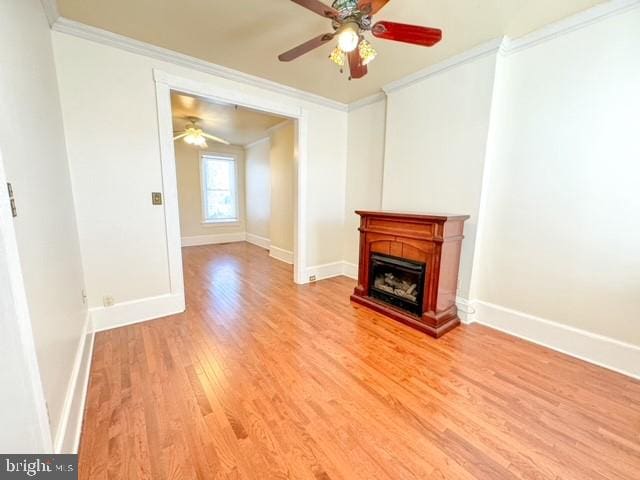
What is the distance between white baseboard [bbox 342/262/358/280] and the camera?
157 inches

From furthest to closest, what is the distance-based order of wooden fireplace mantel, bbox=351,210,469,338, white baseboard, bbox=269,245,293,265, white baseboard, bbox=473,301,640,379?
white baseboard, bbox=269,245,293,265
wooden fireplace mantel, bbox=351,210,469,338
white baseboard, bbox=473,301,640,379

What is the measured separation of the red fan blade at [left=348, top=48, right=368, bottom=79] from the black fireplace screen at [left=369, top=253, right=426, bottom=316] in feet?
5.62

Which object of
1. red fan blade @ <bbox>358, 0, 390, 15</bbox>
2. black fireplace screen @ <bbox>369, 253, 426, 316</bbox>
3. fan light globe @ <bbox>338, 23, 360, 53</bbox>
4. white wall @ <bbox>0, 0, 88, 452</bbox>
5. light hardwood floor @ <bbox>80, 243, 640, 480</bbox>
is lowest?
light hardwood floor @ <bbox>80, 243, 640, 480</bbox>

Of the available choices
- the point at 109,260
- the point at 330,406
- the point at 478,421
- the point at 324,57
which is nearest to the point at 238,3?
the point at 324,57

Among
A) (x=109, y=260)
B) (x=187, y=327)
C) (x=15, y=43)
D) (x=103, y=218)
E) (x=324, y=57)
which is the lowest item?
(x=187, y=327)

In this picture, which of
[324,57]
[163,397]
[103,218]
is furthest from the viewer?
[324,57]

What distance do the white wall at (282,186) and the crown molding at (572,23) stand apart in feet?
10.4

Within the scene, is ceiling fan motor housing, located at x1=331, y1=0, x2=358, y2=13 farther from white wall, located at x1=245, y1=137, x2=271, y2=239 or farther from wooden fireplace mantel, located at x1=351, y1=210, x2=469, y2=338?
white wall, located at x1=245, y1=137, x2=271, y2=239

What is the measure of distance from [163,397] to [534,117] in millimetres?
3462

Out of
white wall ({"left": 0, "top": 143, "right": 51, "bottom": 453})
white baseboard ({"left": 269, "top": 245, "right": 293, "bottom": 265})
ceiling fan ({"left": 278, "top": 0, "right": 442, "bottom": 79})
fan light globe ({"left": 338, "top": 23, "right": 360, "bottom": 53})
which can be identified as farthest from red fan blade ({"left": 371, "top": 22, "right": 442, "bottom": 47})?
white baseboard ({"left": 269, "top": 245, "right": 293, "bottom": 265})

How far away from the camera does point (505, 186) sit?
238cm

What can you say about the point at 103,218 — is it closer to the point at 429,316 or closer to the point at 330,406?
the point at 330,406

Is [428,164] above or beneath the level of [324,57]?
beneath

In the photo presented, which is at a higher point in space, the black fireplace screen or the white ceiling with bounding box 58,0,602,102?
the white ceiling with bounding box 58,0,602,102
